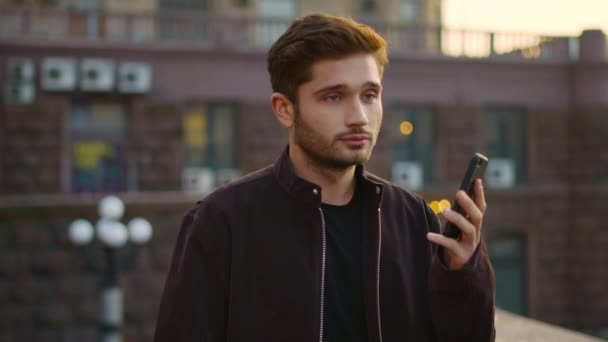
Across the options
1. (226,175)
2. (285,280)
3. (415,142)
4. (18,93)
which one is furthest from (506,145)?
(285,280)

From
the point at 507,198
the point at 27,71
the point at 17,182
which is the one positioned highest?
the point at 27,71

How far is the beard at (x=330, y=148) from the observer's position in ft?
7.50

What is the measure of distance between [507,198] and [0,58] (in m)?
13.6

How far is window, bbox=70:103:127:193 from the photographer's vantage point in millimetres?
15797

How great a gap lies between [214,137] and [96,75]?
3.28 m

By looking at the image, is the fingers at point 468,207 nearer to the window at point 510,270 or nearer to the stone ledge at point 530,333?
the stone ledge at point 530,333

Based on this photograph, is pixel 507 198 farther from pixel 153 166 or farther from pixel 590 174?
pixel 153 166

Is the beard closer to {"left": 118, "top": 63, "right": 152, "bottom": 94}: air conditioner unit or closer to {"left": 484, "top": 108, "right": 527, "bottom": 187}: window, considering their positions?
{"left": 118, "top": 63, "right": 152, "bottom": 94}: air conditioner unit

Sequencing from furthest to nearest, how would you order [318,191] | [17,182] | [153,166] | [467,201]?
[153,166], [17,182], [318,191], [467,201]

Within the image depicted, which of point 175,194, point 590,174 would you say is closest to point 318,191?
point 175,194

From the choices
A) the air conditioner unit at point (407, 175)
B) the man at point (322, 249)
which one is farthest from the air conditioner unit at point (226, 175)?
the man at point (322, 249)

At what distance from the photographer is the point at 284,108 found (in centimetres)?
244

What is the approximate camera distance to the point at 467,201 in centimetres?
209

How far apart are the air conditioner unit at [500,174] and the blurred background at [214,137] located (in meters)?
0.06
